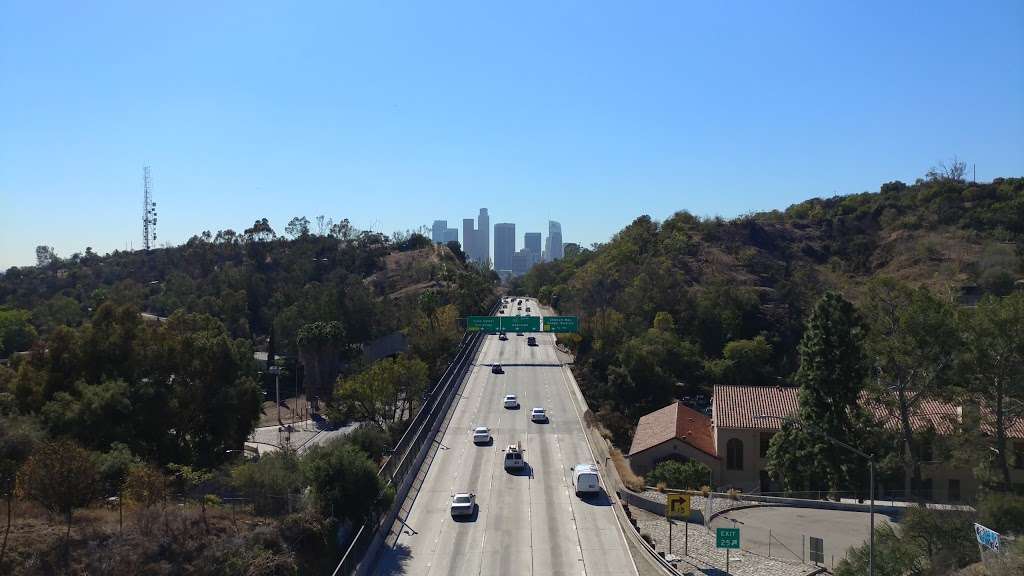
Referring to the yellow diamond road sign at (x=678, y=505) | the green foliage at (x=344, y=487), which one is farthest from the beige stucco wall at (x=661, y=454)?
the green foliage at (x=344, y=487)

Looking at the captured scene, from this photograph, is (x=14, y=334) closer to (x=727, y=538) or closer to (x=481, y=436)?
(x=481, y=436)

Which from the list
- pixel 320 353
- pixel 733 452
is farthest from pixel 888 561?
pixel 320 353

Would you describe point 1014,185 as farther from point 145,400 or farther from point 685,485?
point 145,400

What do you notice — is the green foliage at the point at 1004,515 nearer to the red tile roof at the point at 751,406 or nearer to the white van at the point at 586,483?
the white van at the point at 586,483

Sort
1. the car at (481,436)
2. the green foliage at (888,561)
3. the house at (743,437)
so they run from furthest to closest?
the car at (481,436) < the house at (743,437) < the green foliage at (888,561)

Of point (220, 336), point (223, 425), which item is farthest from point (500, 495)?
point (220, 336)
